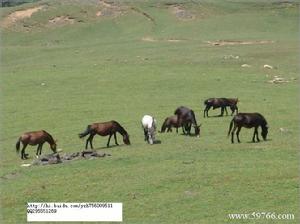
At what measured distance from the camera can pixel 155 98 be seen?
111 feet

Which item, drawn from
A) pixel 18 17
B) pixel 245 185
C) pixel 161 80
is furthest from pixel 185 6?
pixel 245 185

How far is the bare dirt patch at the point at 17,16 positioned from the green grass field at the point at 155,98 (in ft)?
1.59

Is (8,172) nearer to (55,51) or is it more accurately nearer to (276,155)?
(276,155)

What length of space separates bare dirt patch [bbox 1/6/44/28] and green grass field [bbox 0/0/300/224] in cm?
48

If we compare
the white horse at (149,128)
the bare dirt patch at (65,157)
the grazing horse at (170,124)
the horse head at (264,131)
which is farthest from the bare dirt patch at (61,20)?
the bare dirt patch at (65,157)

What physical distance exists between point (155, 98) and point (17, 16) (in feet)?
122

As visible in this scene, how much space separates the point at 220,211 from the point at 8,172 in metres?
7.43

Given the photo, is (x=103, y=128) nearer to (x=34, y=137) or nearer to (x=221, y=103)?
(x=34, y=137)

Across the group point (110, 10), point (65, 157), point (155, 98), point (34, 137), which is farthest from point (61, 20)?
point (65, 157)

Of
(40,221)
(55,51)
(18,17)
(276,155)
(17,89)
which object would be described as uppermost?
(18,17)

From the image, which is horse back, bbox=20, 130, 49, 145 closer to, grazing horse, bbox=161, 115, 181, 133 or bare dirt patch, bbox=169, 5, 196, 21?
grazing horse, bbox=161, 115, 181, 133

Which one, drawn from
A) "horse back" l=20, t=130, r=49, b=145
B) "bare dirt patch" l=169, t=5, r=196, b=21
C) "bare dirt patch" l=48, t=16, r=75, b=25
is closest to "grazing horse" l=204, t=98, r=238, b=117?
"horse back" l=20, t=130, r=49, b=145

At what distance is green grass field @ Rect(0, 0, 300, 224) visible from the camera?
54.4ft

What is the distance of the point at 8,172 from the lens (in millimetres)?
19734
